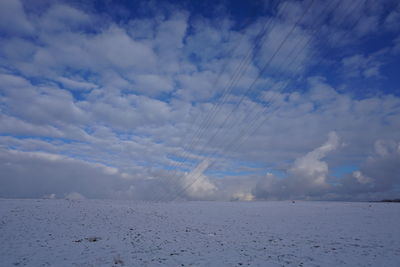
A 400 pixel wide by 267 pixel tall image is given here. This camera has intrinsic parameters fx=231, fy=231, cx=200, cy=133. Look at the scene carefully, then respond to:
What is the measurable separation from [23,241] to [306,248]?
2406 centimetres

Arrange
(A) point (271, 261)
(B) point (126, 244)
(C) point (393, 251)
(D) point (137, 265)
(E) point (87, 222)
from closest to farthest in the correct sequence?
(D) point (137, 265) → (A) point (271, 261) → (C) point (393, 251) → (B) point (126, 244) → (E) point (87, 222)

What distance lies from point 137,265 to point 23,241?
12.8 metres

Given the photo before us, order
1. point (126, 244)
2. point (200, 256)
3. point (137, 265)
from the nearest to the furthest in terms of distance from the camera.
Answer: point (137, 265) → point (200, 256) → point (126, 244)

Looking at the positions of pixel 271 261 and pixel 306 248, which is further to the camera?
pixel 306 248

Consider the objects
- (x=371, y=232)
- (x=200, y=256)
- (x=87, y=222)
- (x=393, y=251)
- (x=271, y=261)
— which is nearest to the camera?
(x=271, y=261)

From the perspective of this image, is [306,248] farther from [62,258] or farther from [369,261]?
[62,258]

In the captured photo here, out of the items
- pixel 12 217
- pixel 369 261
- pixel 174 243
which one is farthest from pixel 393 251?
pixel 12 217

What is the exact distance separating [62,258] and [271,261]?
46.2 ft

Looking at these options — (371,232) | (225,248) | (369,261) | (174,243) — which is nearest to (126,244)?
(174,243)

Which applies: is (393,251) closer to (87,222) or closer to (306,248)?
(306,248)

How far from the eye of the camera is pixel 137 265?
564 inches

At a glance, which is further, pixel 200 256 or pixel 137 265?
pixel 200 256

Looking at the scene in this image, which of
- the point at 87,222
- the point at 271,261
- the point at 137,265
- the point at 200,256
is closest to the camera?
the point at 137,265

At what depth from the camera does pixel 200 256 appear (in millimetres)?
16531
